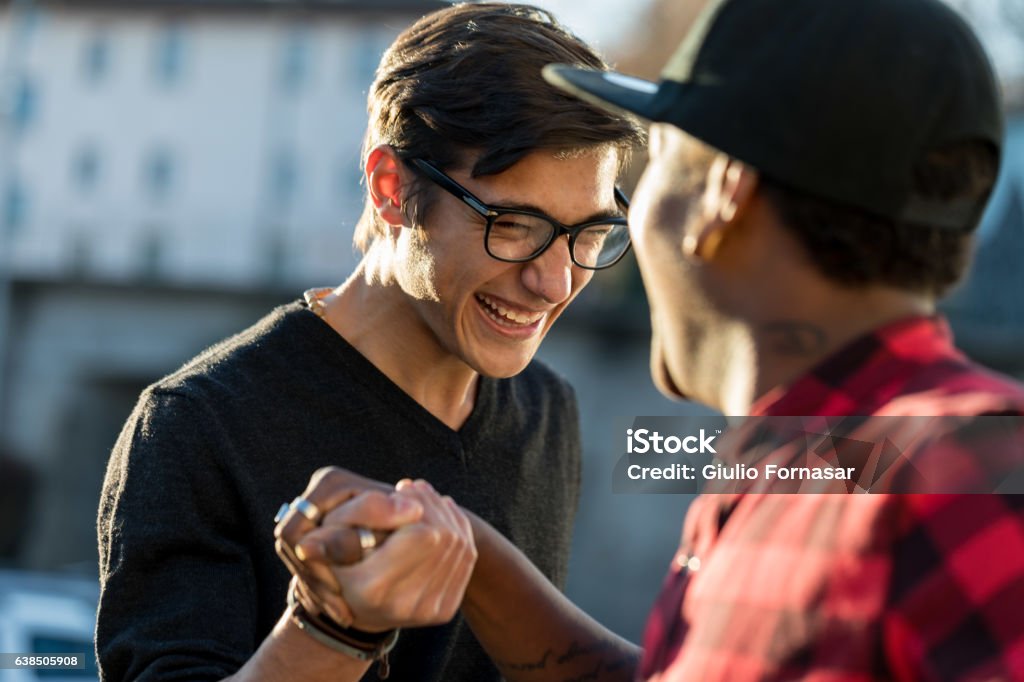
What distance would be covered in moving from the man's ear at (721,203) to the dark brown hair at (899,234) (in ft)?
0.08

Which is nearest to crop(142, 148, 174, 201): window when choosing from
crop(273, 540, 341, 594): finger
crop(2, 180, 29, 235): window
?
crop(2, 180, 29, 235): window

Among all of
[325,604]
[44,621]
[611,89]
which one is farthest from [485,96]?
[44,621]

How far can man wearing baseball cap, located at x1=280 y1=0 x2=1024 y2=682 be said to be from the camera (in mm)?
1702

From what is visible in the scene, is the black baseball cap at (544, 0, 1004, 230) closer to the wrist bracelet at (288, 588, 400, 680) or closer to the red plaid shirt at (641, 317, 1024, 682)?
the red plaid shirt at (641, 317, 1024, 682)

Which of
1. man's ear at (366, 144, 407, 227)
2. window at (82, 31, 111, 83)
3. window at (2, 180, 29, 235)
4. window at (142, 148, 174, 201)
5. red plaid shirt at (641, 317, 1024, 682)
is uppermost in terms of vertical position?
red plaid shirt at (641, 317, 1024, 682)

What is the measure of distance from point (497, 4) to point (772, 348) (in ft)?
4.84

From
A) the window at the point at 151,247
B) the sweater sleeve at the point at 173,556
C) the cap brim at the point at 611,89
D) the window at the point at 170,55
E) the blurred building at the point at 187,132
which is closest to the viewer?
the cap brim at the point at 611,89

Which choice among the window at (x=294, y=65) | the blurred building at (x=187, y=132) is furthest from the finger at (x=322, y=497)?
the window at (x=294, y=65)

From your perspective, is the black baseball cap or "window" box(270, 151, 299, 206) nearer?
the black baseball cap

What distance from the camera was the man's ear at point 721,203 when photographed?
1.96 m

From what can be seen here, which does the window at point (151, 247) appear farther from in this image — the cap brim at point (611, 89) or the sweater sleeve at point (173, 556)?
the cap brim at point (611, 89)

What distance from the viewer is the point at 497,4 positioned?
10.6ft

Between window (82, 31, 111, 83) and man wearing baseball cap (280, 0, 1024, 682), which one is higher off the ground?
man wearing baseball cap (280, 0, 1024, 682)

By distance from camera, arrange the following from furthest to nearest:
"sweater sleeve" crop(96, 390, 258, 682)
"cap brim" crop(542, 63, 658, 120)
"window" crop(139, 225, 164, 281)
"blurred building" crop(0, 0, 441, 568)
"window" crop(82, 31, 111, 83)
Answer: "window" crop(82, 31, 111, 83), "window" crop(139, 225, 164, 281), "blurred building" crop(0, 0, 441, 568), "sweater sleeve" crop(96, 390, 258, 682), "cap brim" crop(542, 63, 658, 120)
